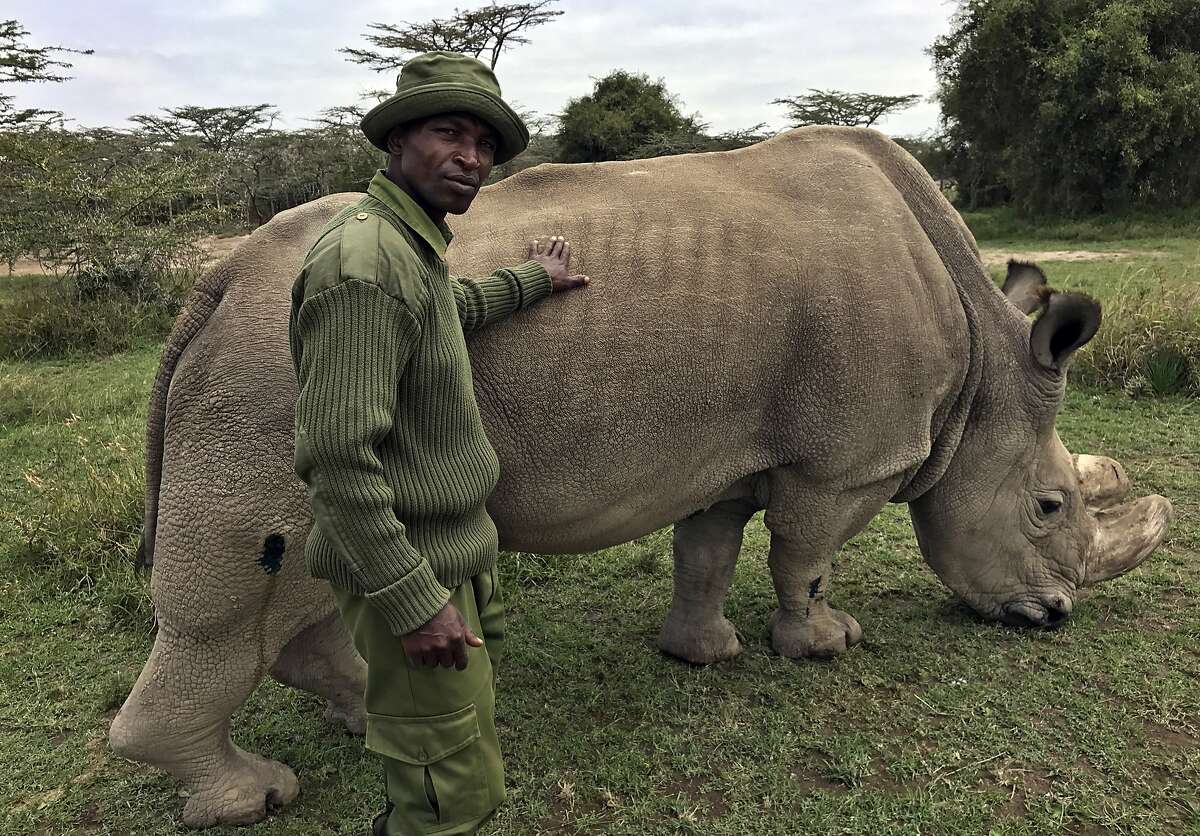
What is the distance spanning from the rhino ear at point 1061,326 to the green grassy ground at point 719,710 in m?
1.28

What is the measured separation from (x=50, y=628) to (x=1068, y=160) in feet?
70.8

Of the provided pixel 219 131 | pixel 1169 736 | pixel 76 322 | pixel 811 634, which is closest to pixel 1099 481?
pixel 1169 736

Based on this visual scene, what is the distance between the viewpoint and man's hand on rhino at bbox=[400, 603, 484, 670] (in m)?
1.89

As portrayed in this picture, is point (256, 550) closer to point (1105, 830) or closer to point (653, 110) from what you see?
point (1105, 830)

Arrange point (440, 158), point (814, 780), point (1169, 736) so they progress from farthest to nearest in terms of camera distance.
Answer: point (1169, 736) < point (814, 780) < point (440, 158)

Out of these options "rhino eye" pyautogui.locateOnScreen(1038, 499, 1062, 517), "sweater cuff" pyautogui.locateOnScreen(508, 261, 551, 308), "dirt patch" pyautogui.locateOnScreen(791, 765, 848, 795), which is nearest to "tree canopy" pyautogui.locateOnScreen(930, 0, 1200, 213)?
"rhino eye" pyautogui.locateOnScreen(1038, 499, 1062, 517)

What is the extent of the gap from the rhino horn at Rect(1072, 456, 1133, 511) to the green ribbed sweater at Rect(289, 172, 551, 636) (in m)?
3.14

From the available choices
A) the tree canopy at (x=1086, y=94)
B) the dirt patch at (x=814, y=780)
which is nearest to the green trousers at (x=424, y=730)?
the dirt patch at (x=814, y=780)

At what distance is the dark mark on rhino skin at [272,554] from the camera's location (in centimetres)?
255

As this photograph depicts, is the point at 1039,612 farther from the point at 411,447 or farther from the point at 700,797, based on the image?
the point at 411,447

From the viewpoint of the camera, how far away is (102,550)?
470 cm

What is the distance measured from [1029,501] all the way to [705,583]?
1.47 meters

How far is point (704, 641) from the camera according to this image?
3.90 metres

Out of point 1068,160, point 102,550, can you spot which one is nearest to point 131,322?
point 102,550
